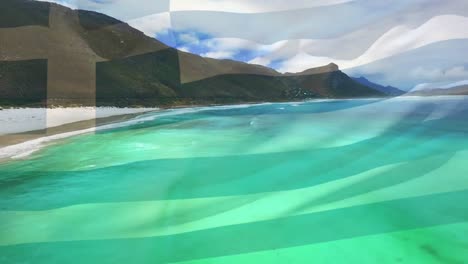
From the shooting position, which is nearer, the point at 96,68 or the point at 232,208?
the point at 232,208

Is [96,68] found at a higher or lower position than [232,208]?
higher

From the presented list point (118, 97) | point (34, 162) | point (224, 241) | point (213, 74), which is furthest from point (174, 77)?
point (224, 241)

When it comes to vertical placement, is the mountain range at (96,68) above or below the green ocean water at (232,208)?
above

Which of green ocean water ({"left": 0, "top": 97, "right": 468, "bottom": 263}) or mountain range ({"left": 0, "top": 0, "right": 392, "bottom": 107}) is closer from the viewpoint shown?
green ocean water ({"left": 0, "top": 97, "right": 468, "bottom": 263})

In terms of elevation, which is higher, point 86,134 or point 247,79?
point 247,79

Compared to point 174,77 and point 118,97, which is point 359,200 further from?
point 174,77
